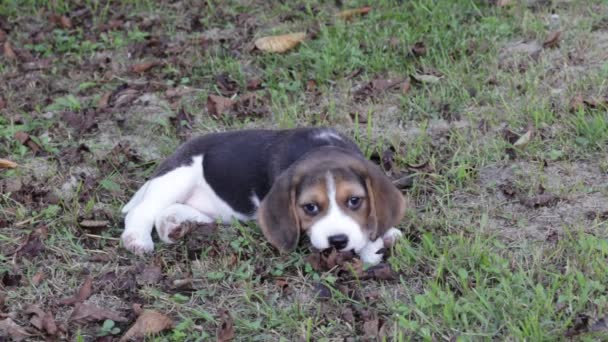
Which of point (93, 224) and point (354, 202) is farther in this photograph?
point (93, 224)

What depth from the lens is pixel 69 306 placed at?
5191 mm

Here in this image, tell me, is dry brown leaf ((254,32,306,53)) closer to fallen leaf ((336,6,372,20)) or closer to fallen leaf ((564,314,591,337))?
fallen leaf ((336,6,372,20))

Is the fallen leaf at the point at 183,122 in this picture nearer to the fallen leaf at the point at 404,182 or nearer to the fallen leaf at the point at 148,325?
the fallen leaf at the point at 404,182

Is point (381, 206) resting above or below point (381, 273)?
above

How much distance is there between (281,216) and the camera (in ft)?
17.3

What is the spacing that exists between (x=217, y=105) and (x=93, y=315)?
2965 millimetres

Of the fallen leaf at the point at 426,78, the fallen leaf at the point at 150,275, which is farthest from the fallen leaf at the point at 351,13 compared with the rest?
the fallen leaf at the point at 150,275

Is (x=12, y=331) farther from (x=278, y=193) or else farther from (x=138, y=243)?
(x=278, y=193)

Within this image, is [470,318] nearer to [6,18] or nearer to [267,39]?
[267,39]

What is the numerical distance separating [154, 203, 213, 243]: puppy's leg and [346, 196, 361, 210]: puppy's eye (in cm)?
117

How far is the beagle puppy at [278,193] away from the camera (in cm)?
512

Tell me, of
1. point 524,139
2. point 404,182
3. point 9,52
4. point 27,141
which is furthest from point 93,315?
point 9,52

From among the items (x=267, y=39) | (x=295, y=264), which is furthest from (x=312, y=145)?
(x=267, y=39)

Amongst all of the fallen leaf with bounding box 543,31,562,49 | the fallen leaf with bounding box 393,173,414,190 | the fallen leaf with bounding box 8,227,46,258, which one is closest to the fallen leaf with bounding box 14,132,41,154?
the fallen leaf with bounding box 8,227,46,258
